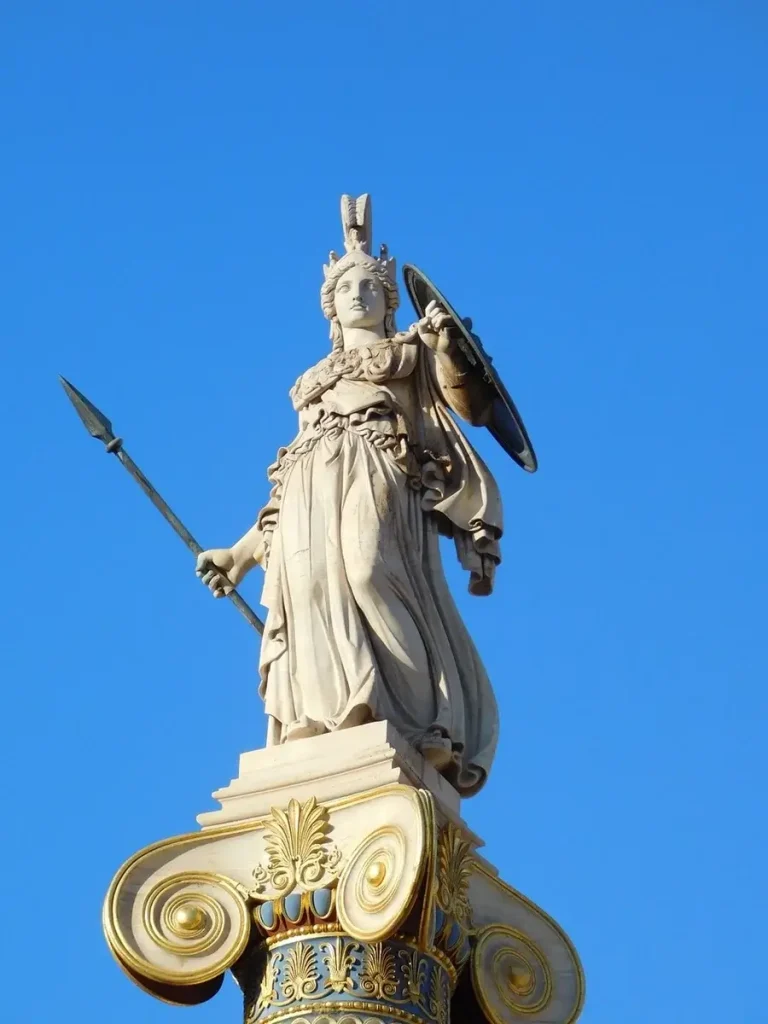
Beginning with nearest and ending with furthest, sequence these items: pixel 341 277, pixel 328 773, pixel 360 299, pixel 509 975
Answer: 1. pixel 328 773
2. pixel 509 975
3. pixel 360 299
4. pixel 341 277

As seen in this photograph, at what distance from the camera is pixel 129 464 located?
1661 centimetres

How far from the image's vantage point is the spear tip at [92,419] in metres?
16.9

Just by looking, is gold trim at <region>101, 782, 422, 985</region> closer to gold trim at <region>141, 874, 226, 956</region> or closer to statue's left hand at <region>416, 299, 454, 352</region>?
gold trim at <region>141, 874, 226, 956</region>

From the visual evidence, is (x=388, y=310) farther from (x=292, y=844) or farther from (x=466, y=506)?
(x=292, y=844)

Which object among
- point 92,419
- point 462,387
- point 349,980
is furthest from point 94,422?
point 349,980

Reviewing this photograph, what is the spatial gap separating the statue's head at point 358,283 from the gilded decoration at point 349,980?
502cm

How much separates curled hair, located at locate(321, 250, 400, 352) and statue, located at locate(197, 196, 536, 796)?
0.04 ft

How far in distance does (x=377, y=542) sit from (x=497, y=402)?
1606mm

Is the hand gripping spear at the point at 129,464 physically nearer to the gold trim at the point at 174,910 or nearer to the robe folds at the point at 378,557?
the robe folds at the point at 378,557

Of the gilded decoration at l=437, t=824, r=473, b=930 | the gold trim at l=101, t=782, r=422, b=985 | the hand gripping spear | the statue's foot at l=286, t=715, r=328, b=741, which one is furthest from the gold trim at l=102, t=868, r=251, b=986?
the hand gripping spear

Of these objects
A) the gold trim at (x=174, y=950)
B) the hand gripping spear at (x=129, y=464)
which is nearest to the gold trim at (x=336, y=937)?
the gold trim at (x=174, y=950)

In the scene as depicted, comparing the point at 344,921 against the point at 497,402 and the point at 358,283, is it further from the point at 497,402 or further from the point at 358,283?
the point at 358,283

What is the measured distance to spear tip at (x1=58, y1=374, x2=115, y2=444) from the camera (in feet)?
55.5

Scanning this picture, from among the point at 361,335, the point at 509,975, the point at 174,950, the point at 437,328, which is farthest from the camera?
the point at 361,335
